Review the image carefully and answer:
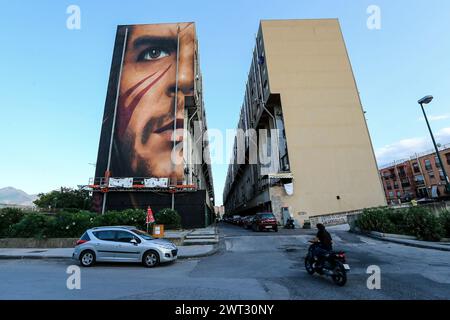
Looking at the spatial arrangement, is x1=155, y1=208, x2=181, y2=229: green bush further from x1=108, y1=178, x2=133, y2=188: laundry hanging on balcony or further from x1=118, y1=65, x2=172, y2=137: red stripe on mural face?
x1=118, y1=65, x2=172, y2=137: red stripe on mural face

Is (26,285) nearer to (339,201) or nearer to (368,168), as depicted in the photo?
(339,201)

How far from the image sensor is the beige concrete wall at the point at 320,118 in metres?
28.3

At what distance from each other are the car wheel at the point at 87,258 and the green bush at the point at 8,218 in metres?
11.4

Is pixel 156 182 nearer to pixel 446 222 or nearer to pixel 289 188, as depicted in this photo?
pixel 289 188

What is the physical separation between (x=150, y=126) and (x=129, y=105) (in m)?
4.67

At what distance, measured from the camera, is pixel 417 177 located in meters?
52.8

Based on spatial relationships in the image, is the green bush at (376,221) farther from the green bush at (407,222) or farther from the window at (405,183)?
the window at (405,183)

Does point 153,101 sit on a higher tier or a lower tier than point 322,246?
higher

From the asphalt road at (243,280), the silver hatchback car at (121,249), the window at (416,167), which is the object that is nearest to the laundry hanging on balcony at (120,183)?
the asphalt road at (243,280)

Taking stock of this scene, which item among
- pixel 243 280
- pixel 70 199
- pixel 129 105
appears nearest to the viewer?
pixel 243 280

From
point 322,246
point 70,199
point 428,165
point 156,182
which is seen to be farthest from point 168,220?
point 428,165

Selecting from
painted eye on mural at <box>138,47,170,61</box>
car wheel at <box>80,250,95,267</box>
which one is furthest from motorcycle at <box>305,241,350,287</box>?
painted eye on mural at <box>138,47,170,61</box>

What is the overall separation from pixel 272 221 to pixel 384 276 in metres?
14.6

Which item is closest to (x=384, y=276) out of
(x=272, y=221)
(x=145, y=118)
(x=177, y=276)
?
(x=177, y=276)
